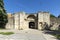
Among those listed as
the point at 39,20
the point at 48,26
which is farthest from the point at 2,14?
the point at 48,26

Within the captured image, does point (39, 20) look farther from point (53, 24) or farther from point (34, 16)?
point (53, 24)

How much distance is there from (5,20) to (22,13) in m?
5.41

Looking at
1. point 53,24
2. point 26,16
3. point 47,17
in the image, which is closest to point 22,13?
point 26,16

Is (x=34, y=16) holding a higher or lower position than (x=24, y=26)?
higher

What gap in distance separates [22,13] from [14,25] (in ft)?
13.3

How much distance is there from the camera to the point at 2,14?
36.9 m

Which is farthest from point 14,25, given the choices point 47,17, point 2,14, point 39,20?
point 47,17

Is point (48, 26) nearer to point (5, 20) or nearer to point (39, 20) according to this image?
point (39, 20)

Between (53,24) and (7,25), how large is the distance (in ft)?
44.9

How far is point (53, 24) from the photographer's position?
130 feet

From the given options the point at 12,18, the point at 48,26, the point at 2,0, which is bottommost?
the point at 48,26

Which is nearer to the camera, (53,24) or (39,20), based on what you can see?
(39,20)

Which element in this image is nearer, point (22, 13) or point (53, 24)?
point (22, 13)

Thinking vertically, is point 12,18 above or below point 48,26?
above
